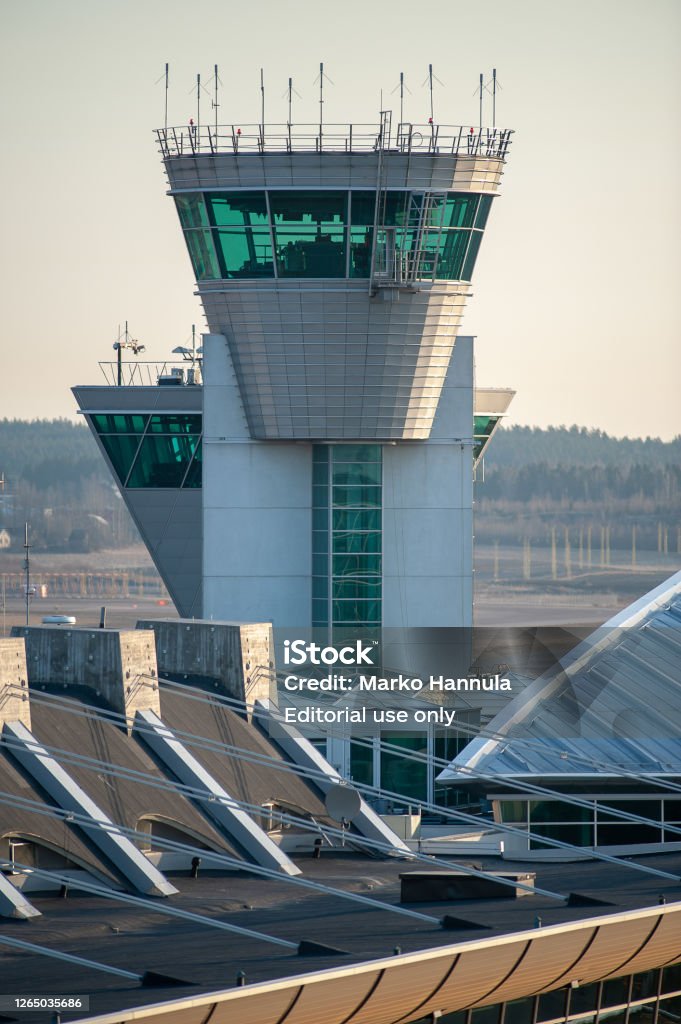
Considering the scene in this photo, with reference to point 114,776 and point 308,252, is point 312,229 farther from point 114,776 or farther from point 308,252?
point 114,776

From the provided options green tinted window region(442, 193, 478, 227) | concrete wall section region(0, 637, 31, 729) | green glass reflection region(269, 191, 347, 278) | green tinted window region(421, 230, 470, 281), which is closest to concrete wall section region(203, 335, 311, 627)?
green glass reflection region(269, 191, 347, 278)

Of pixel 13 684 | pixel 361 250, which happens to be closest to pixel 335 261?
pixel 361 250

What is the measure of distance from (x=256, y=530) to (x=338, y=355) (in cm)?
762

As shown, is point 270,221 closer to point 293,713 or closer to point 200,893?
point 293,713

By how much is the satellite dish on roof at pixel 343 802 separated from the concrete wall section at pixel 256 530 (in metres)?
A: 25.1

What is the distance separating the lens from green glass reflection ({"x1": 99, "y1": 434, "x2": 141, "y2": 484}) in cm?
7069

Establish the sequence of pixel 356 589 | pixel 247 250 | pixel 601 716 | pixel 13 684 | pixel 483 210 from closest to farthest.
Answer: pixel 13 684, pixel 601 716, pixel 247 250, pixel 483 210, pixel 356 589

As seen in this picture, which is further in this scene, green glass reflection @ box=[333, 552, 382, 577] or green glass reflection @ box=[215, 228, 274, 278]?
green glass reflection @ box=[333, 552, 382, 577]

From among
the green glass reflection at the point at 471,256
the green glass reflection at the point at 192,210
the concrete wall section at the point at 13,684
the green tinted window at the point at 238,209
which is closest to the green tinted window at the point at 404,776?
the green glass reflection at the point at 471,256

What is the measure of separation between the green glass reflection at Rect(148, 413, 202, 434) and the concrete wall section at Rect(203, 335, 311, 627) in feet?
13.3

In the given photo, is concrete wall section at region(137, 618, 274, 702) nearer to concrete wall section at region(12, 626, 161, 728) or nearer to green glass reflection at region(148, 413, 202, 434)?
concrete wall section at region(12, 626, 161, 728)

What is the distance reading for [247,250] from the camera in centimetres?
6141

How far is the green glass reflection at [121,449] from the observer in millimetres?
70688

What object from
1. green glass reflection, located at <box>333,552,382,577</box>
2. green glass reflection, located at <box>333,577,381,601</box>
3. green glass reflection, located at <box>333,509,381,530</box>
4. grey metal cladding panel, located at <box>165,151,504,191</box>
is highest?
grey metal cladding panel, located at <box>165,151,504,191</box>
